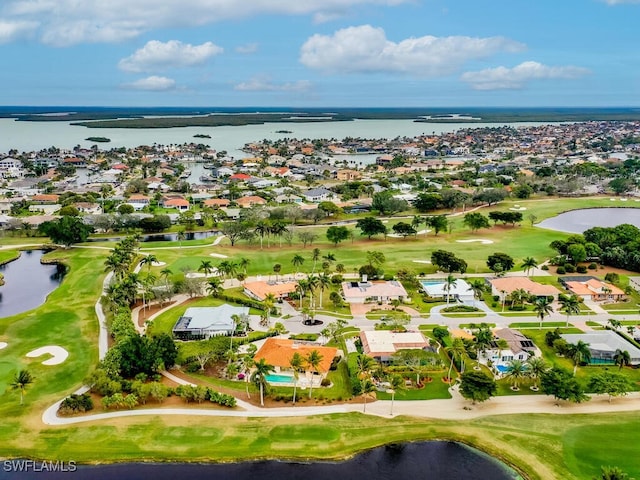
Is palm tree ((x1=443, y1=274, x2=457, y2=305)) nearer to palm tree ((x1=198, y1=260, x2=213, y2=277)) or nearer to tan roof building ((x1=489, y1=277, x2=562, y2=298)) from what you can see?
tan roof building ((x1=489, y1=277, x2=562, y2=298))

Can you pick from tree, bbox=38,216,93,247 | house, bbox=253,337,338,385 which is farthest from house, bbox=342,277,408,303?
tree, bbox=38,216,93,247

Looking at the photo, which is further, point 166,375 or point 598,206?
point 598,206

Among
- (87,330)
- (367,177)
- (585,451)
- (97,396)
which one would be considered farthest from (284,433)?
(367,177)

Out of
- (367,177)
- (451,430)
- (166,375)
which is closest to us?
(451,430)

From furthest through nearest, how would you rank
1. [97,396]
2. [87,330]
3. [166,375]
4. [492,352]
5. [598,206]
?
[598,206] → [87,330] → [492,352] → [166,375] → [97,396]

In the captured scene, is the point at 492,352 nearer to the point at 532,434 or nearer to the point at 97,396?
the point at 532,434

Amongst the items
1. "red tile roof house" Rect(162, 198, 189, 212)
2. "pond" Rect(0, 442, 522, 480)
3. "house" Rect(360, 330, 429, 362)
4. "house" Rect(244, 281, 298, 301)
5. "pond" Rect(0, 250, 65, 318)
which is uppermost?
"red tile roof house" Rect(162, 198, 189, 212)

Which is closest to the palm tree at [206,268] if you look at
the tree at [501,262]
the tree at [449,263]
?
the tree at [449,263]
